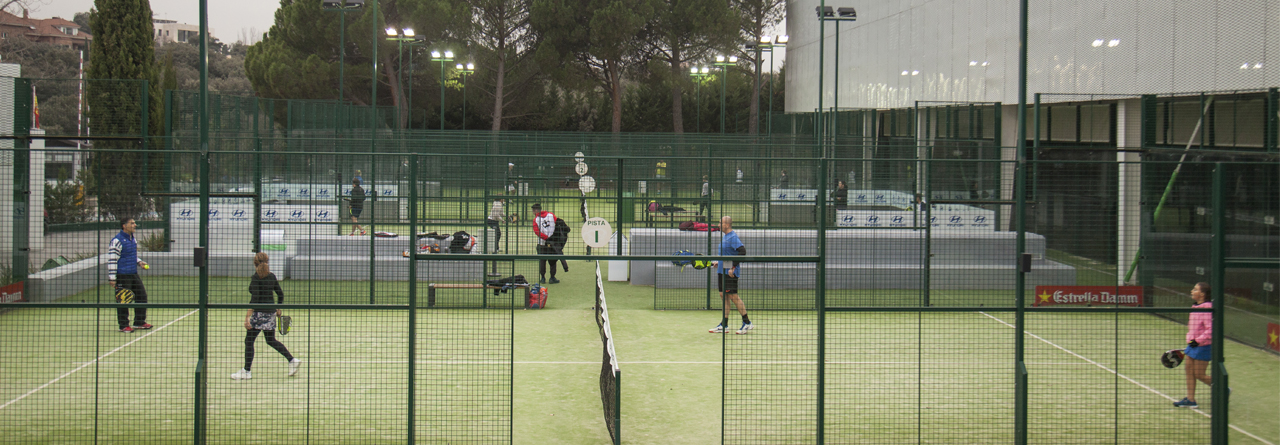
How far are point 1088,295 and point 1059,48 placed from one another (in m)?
8.26

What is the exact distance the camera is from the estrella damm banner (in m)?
12.4

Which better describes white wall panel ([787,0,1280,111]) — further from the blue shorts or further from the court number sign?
the court number sign

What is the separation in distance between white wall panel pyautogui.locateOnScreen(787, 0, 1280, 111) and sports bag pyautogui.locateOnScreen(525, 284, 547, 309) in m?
11.1

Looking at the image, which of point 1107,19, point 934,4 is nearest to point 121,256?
point 1107,19

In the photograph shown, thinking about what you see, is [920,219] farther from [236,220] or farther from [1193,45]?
[236,220]

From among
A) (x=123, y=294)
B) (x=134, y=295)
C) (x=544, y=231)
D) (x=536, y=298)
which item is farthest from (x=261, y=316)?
(x=536, y=298)

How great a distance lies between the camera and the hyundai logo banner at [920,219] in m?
16.0

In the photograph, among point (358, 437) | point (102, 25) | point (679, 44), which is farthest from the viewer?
point (679, 44)

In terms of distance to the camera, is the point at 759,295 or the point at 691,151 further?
the point at 691,151

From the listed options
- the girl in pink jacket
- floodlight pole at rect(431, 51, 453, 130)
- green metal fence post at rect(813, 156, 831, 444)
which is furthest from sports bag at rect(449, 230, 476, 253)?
floodlight pole at rect(431, 51, 453, 130)

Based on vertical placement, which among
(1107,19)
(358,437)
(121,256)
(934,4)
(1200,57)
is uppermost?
(934,4)

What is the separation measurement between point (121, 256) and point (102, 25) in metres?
15.4

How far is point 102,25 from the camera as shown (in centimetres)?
2531

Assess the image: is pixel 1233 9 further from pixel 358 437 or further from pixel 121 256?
pixel 121 256
